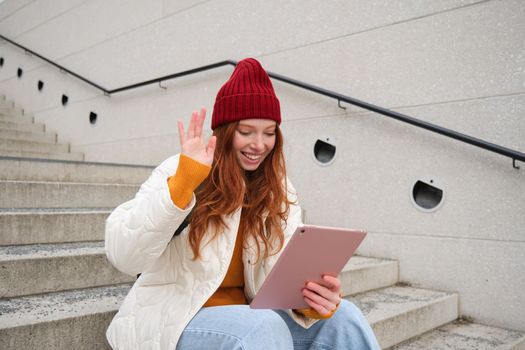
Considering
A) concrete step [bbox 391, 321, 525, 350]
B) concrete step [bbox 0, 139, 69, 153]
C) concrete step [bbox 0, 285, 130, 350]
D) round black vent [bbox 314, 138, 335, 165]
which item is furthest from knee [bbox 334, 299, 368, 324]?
concrete step [bbox 0, 139, 69, 153]

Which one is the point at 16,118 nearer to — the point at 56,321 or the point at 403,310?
the point at 56,321

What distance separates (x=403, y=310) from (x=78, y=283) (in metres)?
1.58

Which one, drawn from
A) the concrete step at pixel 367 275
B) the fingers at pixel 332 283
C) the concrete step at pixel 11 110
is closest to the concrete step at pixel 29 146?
the concrete step at pixel 11 110

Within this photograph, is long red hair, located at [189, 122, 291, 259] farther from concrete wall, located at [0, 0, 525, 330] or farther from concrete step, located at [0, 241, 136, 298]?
concrete wall, located at [0, 0, 525, 330]

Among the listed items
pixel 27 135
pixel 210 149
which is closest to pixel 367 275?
pixel 210 149

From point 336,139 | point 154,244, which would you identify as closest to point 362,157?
point 336,139

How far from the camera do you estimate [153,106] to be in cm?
472

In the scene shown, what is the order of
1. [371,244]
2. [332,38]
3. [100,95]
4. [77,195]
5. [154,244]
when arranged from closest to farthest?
[154,244] → [77,195] → [371,244] → [332,38] → [100,95]

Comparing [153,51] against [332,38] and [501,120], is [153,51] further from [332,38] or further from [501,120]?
[501,120]

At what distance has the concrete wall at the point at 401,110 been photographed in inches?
103

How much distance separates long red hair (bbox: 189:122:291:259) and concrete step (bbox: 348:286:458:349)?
0.88 m

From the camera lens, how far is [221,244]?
1.36m

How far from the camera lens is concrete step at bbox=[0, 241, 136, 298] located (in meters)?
1.81

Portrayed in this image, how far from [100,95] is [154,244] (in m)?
4.64
